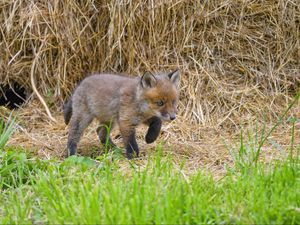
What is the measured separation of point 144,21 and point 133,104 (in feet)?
5.62

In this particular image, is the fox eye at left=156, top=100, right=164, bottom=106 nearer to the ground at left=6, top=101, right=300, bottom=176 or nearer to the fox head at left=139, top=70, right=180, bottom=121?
the fox head at left=139, top=70, right=180, bottom=121

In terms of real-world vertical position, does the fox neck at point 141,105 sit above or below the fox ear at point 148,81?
below

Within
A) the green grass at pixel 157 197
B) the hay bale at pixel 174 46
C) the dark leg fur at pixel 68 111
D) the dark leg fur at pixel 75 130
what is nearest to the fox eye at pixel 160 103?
the dark leg fur at pixel 75 130

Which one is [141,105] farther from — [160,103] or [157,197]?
[157,197]

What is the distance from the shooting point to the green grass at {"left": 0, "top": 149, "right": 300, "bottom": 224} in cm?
380

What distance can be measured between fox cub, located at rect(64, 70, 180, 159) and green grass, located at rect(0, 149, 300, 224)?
1435mm

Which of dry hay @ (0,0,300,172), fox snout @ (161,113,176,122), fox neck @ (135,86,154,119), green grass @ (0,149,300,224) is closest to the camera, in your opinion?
green grass @ (0,149,300,224)

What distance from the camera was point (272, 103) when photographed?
25.5 feet

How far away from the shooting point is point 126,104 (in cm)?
645

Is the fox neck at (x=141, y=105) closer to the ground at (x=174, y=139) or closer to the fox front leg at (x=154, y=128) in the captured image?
the fox front leg at (x=154, y=128)

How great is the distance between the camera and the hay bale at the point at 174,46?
7.70m

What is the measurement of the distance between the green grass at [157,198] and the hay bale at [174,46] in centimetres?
297

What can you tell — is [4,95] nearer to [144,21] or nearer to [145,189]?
[144,21]

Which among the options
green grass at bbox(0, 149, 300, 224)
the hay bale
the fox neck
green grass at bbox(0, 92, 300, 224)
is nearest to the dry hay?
the hay bale
